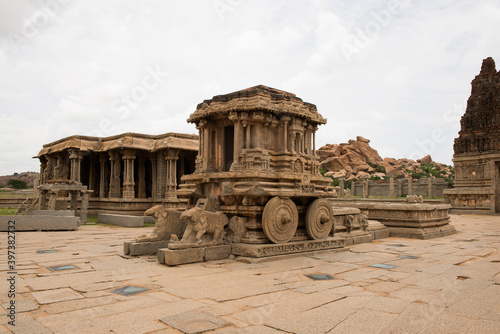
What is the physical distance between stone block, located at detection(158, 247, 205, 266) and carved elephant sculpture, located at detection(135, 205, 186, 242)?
3.98ft

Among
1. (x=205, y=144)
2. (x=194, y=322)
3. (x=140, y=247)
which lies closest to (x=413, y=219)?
(x=205, y=144)

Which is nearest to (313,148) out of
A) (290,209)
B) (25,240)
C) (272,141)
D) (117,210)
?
(272,141)

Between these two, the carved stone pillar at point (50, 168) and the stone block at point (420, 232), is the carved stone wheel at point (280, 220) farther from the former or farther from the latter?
the carved stone pillar at point (50, 168)

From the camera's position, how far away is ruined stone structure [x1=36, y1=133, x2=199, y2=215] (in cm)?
1934

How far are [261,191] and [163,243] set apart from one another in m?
2.53

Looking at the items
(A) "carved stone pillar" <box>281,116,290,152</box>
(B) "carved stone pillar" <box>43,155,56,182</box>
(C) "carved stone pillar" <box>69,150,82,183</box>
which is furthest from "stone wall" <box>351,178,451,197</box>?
(A) "carved stone pillar" <box>281,116,290,152</box>

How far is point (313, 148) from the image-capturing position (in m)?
9.56

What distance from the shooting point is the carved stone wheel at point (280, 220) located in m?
7.35

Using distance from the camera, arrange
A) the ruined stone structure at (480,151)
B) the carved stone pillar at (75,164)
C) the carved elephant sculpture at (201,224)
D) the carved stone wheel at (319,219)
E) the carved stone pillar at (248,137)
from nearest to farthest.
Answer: the carved elephant sculpture at (201,224) → the carved stone wheel at (319,219) → the carved stone pillar at (248,137) → the carved stone pillar at (75,164) → the ruined stone structure at (480,151)

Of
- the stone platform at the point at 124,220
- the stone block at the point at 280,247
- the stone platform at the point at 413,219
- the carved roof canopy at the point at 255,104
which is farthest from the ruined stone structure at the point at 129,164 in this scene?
the stone block at the point at 280,247

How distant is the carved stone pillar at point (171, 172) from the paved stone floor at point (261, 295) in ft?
37.3

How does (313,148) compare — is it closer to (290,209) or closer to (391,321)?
(290,209)

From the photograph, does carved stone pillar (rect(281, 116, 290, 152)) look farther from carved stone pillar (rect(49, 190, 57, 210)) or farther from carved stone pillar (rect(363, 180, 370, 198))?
carved stone pillar (rect(363, 180, 370, 198))

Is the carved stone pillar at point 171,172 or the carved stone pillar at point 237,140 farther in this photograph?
the carved stone pillar at point 171,172
